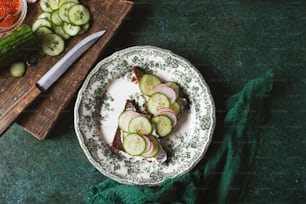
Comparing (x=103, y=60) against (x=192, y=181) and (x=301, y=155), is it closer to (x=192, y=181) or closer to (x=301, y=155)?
(x=192, y=181)

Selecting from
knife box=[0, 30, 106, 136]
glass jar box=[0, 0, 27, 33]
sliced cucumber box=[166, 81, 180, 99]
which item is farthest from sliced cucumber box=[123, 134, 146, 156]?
glass jar box=[0, 0, 27, 33]

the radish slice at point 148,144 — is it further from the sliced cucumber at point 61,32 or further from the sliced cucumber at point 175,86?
the sliced cucumber at point 61,32

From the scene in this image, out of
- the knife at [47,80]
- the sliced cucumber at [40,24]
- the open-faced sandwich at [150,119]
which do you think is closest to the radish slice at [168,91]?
the open-faced sandwich at [150,119]

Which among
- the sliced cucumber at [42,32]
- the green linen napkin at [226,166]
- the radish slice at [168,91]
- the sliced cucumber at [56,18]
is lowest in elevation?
the green linen napkin at [226,166]

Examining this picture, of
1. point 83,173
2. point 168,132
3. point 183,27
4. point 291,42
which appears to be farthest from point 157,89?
point 291,42

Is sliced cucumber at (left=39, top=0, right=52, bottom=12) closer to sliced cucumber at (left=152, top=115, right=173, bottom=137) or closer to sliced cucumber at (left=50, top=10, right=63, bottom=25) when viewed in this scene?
sliced cucumber at (left=50, top=10, right=63, bottom=25)

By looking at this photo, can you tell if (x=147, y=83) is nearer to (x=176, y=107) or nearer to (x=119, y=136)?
(x=176, y=107)

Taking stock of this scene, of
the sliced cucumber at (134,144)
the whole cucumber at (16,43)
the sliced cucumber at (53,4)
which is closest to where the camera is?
the sliced cucumber at (134,144)
